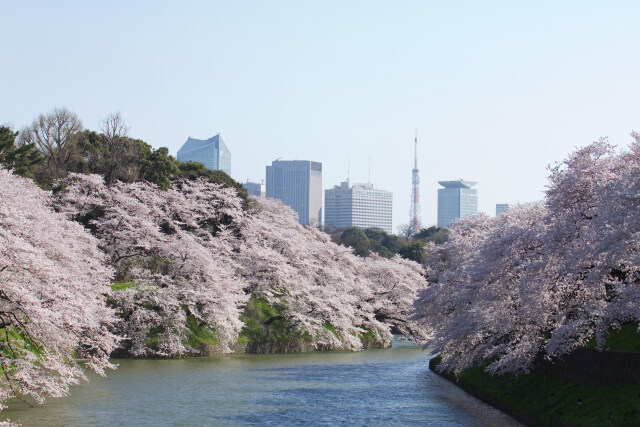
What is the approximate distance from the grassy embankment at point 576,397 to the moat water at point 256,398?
102 cm

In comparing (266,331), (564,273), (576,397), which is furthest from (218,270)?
(564,273)

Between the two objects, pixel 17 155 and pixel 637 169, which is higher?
pixel 17 155

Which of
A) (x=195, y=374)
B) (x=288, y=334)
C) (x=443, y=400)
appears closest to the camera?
(x=443, y=400)

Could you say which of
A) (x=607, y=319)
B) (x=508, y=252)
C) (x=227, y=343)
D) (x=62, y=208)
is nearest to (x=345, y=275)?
(x=227, y=343)

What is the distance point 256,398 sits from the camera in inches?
1179

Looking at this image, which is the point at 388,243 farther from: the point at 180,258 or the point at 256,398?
the point at 256,398

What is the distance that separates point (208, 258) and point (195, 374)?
12.7m

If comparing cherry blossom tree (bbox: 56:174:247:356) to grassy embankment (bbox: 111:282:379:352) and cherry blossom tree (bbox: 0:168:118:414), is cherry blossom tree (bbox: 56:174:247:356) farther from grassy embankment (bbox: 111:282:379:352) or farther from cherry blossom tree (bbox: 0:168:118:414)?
cherry blossom tree (bbox: 0:168:118:414)

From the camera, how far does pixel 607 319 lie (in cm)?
1906

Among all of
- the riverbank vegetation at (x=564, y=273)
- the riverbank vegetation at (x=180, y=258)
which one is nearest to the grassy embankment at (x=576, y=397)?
the riverbank vegetation at (x=564, y=273)

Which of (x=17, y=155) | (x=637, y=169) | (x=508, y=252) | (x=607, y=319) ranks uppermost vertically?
(x=17, y=155)

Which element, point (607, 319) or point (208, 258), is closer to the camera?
point (607, 319)

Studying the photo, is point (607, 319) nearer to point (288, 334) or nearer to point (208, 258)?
point (208, 258)

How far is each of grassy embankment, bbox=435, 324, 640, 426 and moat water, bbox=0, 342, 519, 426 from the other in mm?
1017
